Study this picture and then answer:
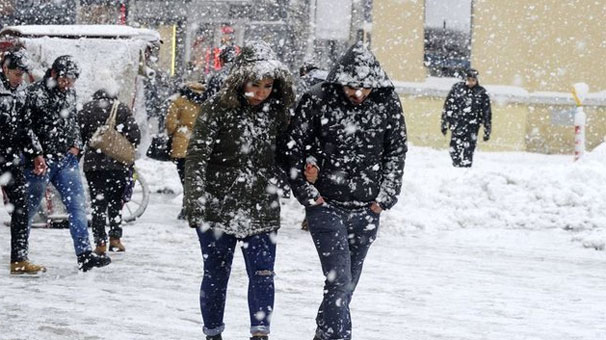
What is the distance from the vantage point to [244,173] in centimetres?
517

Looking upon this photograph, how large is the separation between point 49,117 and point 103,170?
1.06 metres

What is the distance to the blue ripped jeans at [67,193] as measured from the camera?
26.3 feet

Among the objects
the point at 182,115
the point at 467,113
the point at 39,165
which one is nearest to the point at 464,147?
the point at 467,113

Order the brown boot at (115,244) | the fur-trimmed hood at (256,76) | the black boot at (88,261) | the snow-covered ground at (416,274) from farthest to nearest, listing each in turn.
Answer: the brown boot at (115,244)
the black boot at (88,261)
the snow-covered ground at (416,274)
the fur-trimmed hood at (256,76)

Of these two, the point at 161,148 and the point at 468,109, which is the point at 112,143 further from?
the point at 468,109

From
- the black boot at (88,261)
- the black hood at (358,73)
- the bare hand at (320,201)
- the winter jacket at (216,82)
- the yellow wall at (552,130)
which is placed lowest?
the yellow wall at (552,130)

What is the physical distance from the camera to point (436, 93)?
23.2 metres

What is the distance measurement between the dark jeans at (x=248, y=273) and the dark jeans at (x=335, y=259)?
0.27 meters

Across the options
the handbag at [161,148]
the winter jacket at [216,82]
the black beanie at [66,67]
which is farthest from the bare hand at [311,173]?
the handbag at [161,148]

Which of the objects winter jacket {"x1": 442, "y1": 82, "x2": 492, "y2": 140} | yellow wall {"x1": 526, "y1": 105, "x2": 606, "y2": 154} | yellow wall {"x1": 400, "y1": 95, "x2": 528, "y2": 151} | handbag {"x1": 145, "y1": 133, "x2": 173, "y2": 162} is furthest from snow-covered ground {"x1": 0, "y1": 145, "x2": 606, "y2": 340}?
yellow wall {"x1": 526, "y1": 105, "x2": 606, "y2": 154}

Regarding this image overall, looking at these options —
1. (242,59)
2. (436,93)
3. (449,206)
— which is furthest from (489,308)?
(436,93)

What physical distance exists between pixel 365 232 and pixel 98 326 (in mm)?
1939

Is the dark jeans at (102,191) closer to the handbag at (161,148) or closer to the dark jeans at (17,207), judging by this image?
the dark jeans at (17,207)

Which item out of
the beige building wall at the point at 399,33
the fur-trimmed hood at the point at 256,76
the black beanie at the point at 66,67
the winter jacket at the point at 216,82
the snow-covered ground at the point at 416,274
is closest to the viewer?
the fur-trimmed hood at the point at 256,76
